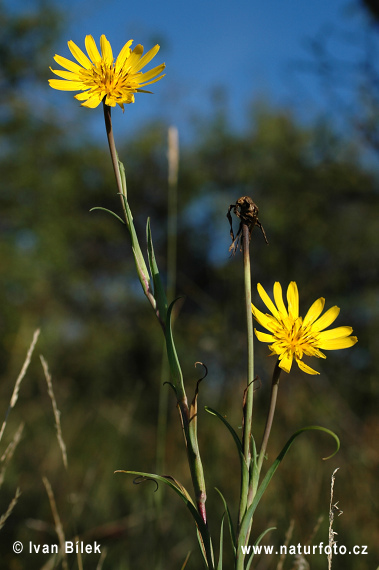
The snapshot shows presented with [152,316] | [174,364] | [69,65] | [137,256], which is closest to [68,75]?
[69,65]

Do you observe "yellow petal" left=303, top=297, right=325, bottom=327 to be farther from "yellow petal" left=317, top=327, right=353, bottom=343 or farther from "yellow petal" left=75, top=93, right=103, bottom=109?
"yellow petal" left=75, top=93, right=103, bottom=109

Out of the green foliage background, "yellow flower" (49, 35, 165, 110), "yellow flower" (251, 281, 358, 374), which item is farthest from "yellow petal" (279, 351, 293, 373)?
the green foliage background

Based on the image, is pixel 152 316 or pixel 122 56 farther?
pixel 152 316

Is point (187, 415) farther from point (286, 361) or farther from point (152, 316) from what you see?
point (152, 316)

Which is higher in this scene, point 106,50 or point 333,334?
point 106,50

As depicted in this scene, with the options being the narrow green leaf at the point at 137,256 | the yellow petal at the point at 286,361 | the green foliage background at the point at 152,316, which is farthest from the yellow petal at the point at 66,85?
the green foliage background at the point at 152,316

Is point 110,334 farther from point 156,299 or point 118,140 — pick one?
point 156,299

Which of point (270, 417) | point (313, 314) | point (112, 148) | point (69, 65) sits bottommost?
point (270, 417)
